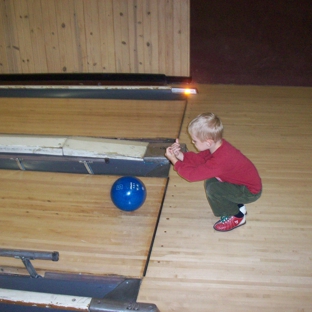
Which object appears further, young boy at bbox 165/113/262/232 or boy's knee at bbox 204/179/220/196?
boy's knee at bbox 204/179/220/196

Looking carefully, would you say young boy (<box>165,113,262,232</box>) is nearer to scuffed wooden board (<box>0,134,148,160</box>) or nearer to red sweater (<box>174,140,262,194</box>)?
red sweater (<box>174,140,262,194</box>)

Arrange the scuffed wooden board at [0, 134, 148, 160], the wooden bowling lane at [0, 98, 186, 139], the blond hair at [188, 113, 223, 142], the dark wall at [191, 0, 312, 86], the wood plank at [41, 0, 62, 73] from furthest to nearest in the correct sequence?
the wood plank at [41, 0, 62, 73] < the dark wall at [191, 0, 312, 86] < the wooden bowling lane at [0, 98, 186, 139] < the scuffed wooden board at [0, 134, 148, 160] < the blond hair at [188, 113, 223, 142]

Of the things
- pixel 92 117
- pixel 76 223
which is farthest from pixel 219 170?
pixel 92 117

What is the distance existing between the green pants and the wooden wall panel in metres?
3.05

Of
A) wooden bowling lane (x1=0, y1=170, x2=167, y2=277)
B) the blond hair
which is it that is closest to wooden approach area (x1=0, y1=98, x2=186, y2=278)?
wooden bowling lane (x1=0, y1=170, x2=167, y2=277)

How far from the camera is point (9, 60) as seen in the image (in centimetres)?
491

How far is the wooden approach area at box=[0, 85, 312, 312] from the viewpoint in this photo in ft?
5.13

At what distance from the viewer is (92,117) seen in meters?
3.69

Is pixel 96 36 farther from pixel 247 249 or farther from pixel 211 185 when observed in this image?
pixel 247 249

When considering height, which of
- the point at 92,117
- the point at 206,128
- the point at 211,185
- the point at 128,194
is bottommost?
the point at 92,117

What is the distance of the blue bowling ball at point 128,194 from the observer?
6.76ft

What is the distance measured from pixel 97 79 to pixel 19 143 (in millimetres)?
2118

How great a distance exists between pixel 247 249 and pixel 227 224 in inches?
6.9

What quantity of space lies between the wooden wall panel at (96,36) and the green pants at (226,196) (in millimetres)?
3053
